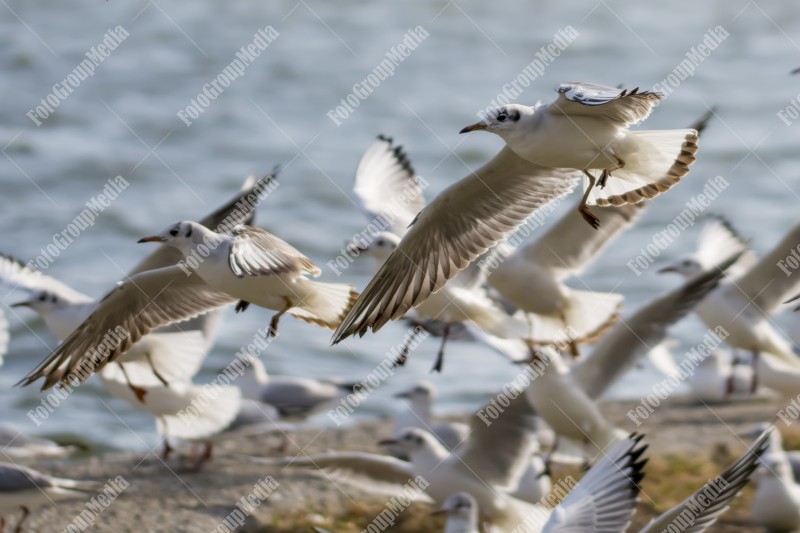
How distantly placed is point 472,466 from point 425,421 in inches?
64.4

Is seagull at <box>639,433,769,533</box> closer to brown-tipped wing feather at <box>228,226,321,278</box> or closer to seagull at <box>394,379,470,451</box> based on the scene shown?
brown-tipped wing feather at <box>228,226,321,278</box>

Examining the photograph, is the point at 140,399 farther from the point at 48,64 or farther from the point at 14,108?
the point at 48,64

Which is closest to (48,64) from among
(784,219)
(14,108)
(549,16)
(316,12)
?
(14,108)

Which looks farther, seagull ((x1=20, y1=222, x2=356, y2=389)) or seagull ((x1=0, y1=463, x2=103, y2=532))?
seagull ((x1=0, y1=463, x2=103, y2=532))

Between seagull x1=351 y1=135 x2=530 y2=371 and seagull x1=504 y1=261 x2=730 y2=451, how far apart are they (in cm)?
41

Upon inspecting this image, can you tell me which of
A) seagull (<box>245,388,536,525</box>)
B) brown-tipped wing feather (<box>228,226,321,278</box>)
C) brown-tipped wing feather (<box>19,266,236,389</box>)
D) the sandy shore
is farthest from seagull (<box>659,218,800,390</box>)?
brown-tipped wing feather (<box>228,226,321,278</box>)

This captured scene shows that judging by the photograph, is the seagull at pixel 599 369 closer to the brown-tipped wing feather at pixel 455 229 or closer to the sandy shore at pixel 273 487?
the sandy shore at pixel 273 487

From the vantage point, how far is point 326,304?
279 inches

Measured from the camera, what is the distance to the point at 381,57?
76.9 feet

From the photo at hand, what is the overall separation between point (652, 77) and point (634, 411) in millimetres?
14298

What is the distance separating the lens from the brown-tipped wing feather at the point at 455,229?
21.9 ft

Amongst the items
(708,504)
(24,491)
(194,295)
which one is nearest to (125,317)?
(194,295)

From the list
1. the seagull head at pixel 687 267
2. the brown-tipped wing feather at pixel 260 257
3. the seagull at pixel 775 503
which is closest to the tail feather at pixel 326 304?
the brown-tipped wing feather at pixel 260 257

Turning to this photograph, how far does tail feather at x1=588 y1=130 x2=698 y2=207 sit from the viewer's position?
21.7ft
